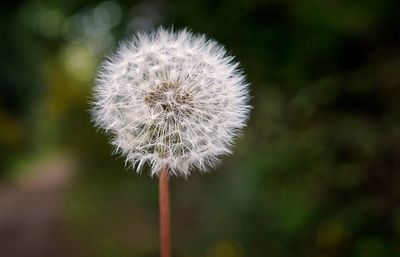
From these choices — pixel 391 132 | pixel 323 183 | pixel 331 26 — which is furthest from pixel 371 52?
pixel 323 183

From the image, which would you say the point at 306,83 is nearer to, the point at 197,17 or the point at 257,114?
the point at 257,114

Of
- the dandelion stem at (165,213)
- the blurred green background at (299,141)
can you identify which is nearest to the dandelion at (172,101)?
the dandelion stem at (165,213)

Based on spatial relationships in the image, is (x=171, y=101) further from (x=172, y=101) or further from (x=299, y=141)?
(x=299, y=141)

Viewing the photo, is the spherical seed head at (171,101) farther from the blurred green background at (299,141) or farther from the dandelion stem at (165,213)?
the blurred green background at (299,141)

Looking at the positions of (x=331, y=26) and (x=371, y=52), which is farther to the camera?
(x=371, y=52)

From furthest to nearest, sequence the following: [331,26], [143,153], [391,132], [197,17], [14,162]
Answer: [14,162], [197,17], [331,26], [391,132], [143,153]

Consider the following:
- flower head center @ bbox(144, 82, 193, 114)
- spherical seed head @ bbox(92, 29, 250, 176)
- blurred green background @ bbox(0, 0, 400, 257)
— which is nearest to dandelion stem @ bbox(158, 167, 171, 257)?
spherical seed head @ bbox(92, 29, 250, 176)

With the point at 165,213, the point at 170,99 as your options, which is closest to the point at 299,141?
the point at 170,99

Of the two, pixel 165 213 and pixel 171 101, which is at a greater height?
pixel 171 101
